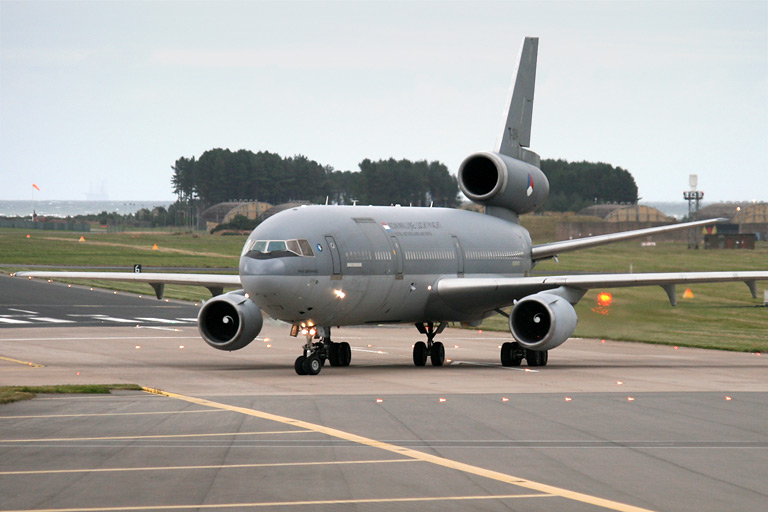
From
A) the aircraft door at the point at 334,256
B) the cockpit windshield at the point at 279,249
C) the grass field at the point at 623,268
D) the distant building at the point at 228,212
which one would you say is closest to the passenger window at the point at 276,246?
the cockpit windshield at the point at 279,249

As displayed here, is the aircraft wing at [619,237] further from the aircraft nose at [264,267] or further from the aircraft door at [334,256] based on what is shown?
the aircraft nose at [264,267]

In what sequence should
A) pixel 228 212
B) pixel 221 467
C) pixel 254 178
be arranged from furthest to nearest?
1. pixel 254 178
2. pixel 228 212
3. pixel 221 467

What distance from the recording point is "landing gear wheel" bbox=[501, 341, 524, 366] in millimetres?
33688

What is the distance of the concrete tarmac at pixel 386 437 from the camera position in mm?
13484

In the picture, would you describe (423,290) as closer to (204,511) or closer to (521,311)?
(521,311)

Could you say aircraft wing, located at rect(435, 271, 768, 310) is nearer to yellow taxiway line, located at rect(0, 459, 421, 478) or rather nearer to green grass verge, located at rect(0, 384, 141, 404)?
green grass verge, located at rect(0, 384, 141, 404)

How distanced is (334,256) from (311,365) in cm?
295

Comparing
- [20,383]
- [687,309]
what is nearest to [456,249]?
[20,383]

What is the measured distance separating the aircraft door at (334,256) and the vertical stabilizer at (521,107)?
40.7 ft

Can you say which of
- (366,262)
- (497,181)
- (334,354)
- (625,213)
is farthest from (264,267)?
(625,213)

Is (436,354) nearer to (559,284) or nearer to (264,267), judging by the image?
(559,284)

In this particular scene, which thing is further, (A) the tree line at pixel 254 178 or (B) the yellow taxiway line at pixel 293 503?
(A) the tree line at pixel 254 178

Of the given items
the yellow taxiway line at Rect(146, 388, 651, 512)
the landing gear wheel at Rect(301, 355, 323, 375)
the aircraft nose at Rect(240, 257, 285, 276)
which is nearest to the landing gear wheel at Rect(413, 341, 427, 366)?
the landing gear wheel at Rect(301, 355, 323, 375)

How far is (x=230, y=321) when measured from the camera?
33188mm
